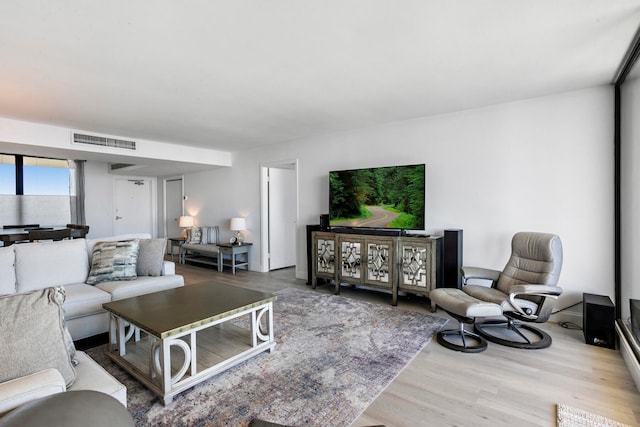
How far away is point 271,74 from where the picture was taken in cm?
269

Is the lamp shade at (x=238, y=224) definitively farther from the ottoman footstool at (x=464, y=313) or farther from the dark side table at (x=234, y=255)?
the ottoman footstool at (x=464, y=313)

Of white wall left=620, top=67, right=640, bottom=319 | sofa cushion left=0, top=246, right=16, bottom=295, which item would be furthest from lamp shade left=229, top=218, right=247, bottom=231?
white wall left=620, top=67, right=640, bottom=319

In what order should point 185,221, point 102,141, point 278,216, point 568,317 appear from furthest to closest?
point 185,221 < point 278,216 < point 102,141 < point 568,317

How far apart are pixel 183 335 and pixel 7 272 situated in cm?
198

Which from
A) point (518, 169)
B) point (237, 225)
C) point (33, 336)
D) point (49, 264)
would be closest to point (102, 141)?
point (49, 264)

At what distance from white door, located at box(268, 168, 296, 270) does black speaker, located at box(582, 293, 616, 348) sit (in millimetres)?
4716

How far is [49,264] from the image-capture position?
3021mm

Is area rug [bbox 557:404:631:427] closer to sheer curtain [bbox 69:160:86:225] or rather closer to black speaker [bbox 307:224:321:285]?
black speaker [bbox 307:224:321:285]

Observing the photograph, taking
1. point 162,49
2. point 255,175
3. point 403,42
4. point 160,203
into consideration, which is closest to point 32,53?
point 162,49

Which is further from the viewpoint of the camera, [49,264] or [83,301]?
[49,264]

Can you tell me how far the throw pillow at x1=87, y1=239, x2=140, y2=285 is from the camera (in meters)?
3.20

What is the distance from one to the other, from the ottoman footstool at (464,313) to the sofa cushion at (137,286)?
2755mm

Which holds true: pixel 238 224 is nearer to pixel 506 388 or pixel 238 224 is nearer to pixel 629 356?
pixel 506 388

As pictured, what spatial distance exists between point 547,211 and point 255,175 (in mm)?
4622
